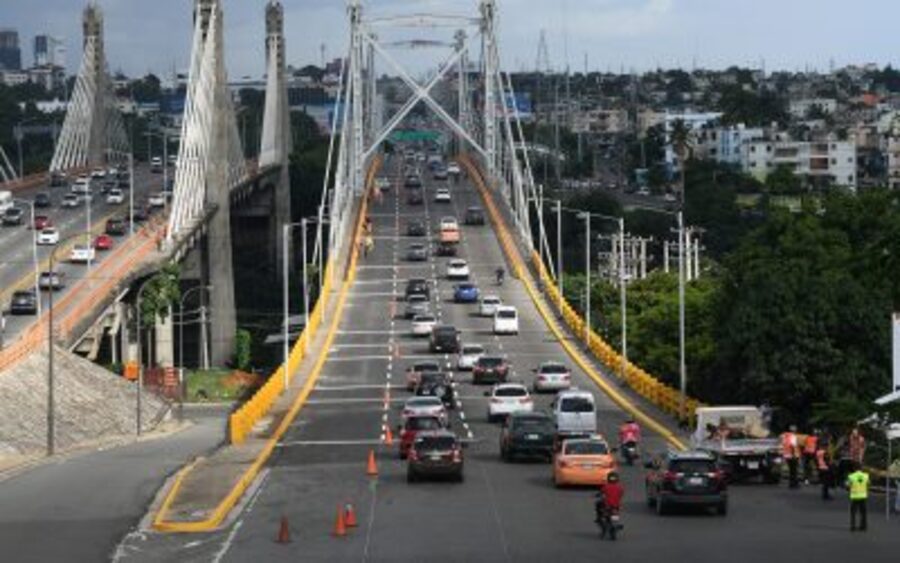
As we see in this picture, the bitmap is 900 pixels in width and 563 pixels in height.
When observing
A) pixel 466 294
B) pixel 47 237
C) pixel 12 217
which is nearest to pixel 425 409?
pixel 466 294

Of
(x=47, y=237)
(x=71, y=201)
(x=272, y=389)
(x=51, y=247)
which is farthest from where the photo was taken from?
(x=71, y=201)

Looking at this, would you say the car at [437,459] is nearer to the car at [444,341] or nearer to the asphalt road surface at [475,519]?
the asphalt road surface at [475,519]

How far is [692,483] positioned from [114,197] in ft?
405

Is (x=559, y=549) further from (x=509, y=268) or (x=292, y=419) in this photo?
(x=509, y=268)

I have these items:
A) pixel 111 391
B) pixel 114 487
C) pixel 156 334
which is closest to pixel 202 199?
pixel 156 334

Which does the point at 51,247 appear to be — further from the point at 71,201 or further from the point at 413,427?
the point at 413,427

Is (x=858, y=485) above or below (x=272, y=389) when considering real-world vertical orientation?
above

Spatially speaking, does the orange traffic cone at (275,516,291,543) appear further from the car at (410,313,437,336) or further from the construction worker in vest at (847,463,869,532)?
the car at (410,313,437,336)

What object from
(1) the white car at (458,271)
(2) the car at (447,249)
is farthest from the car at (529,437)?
(2) the car at (447,249)

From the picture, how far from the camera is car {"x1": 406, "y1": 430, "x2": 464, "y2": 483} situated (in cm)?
4400

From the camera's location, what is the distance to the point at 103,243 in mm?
123000

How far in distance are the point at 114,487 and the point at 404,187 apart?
154m

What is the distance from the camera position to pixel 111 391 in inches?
3226

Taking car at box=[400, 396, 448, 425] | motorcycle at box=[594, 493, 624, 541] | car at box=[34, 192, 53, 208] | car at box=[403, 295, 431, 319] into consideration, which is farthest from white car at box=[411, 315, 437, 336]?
motorcycle at box=[594, 493, 624, 541]
